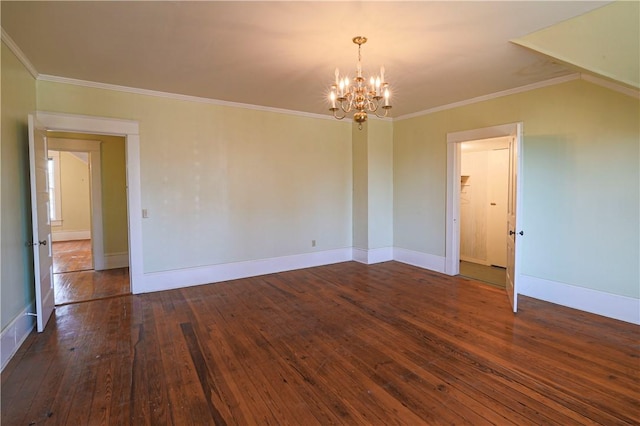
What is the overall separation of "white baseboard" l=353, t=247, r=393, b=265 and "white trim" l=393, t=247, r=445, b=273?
0.15 metres

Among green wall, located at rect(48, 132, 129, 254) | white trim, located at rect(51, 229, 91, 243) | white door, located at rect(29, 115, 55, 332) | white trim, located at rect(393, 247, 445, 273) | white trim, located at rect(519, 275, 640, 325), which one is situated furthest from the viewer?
white trim, located at rect(51, 229, 91, 243)

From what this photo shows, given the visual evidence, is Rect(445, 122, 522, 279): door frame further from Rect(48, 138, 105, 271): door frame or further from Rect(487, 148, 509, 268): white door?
Rect(48, 138, 105, 271): door frame

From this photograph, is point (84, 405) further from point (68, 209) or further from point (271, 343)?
point (68, 209)

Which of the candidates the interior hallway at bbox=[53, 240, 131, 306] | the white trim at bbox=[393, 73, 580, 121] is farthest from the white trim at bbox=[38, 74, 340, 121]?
the interior hallway at bbox=[53, 240, 131, 306]

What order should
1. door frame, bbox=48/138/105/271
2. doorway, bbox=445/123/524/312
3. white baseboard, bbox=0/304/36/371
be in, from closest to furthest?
1. white baseboard, bbox=0/304/36/371
2. doorway, bbox=445/123/524/312
3. door frame, bbox=48/138/105/271

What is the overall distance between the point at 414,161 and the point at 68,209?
9472 mm

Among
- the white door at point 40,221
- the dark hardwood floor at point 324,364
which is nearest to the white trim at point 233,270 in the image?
the dark hardwood floor at point 324,364

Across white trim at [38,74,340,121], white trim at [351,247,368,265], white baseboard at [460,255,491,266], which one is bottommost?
white baseboard at [460,255,491,266]

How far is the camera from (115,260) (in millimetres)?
5938

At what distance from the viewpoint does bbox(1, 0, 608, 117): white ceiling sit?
2.36m

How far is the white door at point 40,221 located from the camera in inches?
122

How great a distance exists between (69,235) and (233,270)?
7.02 m

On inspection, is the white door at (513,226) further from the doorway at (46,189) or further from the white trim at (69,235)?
the white trim at (69,235)

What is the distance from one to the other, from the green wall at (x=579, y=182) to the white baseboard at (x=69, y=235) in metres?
10.3
